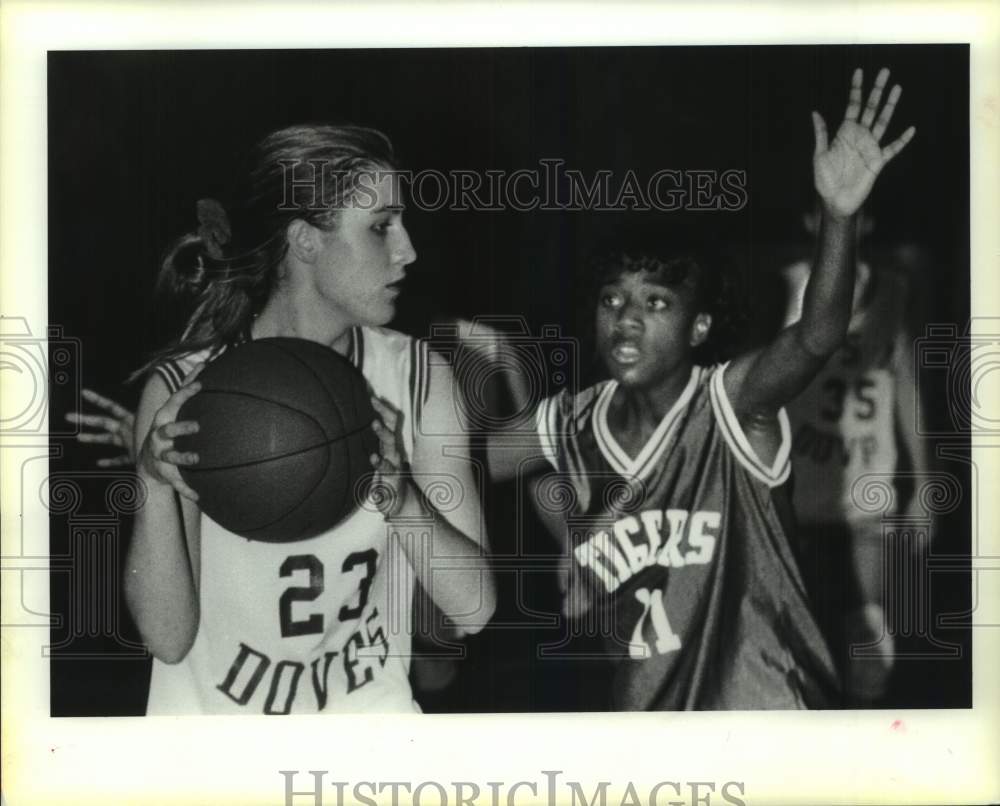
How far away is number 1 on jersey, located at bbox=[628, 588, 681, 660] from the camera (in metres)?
3.57

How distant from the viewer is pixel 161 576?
354 cm

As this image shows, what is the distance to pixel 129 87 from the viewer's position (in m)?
3.53

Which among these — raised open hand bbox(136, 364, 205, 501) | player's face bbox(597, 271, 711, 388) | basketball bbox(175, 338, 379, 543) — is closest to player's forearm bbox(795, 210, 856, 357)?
A: player's face bbox(597, 271, 711, 388)

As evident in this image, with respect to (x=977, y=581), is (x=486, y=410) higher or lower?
higher

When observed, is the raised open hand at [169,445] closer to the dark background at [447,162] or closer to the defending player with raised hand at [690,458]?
the dark background at [447,162]

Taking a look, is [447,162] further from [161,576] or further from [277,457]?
[161,576]

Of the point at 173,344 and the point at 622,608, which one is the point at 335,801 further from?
the point at 173,344

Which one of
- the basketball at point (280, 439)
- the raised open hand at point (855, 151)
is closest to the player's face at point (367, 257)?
the basketball at point (280, 439)

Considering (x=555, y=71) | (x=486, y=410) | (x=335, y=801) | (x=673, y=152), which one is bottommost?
(x=335, y=801)

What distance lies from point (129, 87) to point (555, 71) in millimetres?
1333

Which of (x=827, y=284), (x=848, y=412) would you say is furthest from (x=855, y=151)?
(x=848, y=412)

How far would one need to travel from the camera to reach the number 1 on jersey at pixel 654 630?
3.57 meters

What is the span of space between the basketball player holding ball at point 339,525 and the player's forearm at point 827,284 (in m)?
1.16

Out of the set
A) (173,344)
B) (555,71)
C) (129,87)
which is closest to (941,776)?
(555,71)
